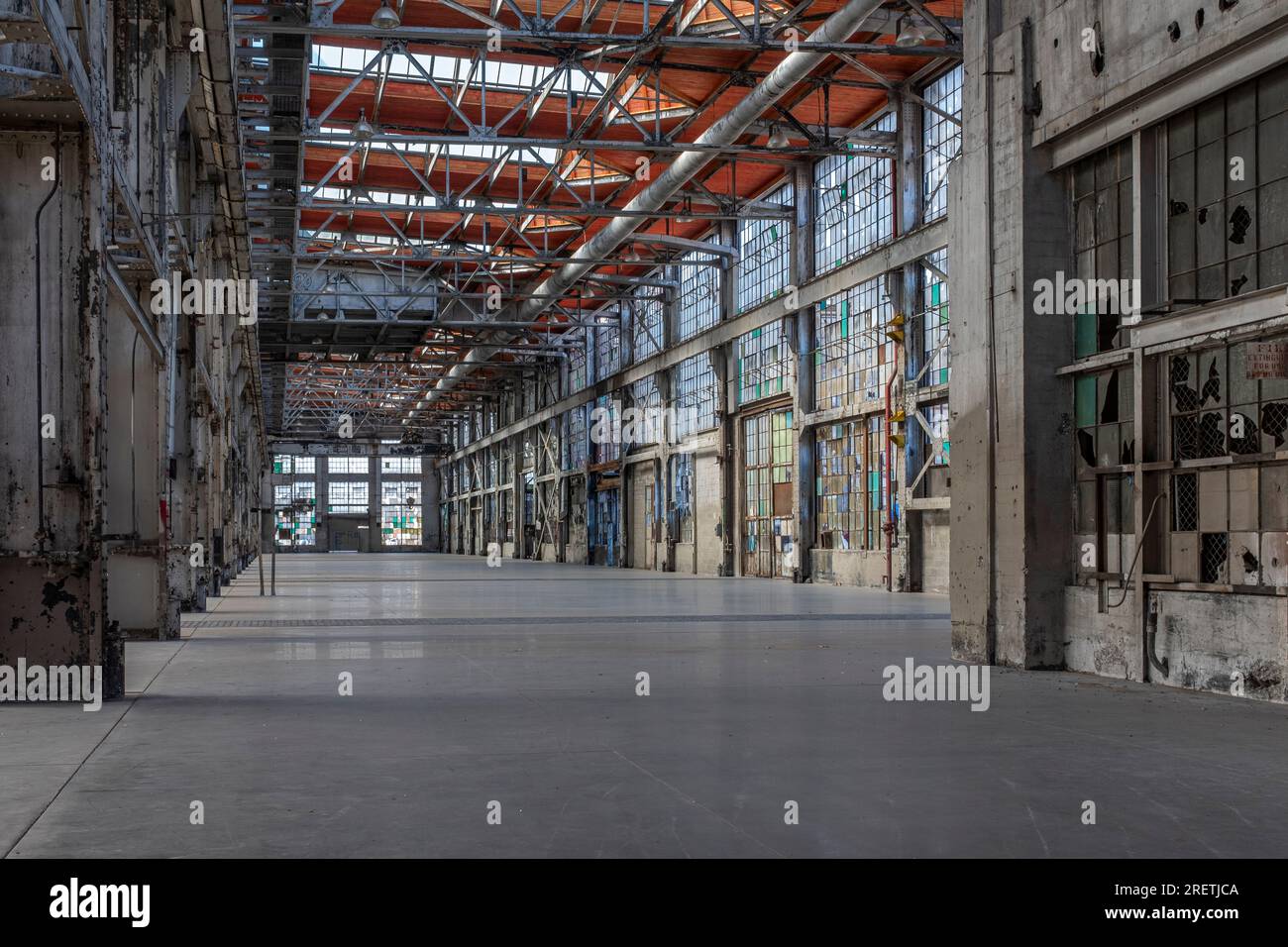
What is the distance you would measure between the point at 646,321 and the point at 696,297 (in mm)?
5071

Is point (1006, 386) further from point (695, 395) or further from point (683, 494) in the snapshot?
point (683, 494)

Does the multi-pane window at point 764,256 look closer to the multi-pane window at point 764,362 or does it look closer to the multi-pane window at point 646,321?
the multi-pane window at point 764,362

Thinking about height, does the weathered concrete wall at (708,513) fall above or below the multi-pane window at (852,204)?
below

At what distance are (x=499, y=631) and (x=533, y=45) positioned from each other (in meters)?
12.3

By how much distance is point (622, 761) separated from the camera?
6734 mm

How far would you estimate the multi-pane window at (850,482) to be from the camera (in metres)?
27.6

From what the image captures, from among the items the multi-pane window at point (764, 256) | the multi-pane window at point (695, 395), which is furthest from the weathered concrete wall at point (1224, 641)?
the multi-pane window at point (695, 395)

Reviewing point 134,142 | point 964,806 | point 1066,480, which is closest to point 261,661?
point 134,142

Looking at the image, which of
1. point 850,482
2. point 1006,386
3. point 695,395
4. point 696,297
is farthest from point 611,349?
point 1006,386

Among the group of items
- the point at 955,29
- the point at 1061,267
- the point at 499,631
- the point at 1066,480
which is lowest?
the point at 499,631

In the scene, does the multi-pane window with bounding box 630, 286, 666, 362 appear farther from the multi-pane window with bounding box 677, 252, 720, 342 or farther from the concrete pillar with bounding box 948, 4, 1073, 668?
the concrete pillar with bounding box 948, 4, 1073, 668

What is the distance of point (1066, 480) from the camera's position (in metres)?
11.5

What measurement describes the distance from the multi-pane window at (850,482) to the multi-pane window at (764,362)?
264cm

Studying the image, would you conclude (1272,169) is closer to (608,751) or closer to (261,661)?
(608,751)
